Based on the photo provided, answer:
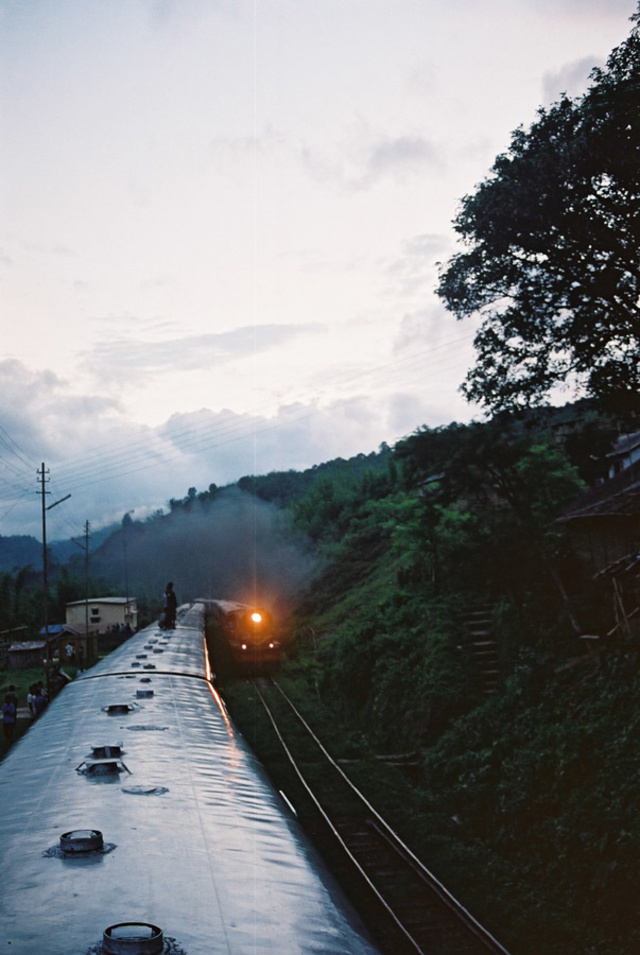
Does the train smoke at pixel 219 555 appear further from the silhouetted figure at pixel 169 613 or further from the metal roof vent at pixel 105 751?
the metal roof vent at pixel 105 751

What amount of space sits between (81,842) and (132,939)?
169 cm

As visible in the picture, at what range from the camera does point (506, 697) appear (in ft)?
49.5

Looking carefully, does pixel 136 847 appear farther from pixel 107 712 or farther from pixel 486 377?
pixel 486 377

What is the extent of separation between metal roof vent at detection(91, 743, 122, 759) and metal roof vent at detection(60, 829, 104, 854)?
2927 mm

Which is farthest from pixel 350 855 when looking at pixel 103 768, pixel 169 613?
pixel 169 613

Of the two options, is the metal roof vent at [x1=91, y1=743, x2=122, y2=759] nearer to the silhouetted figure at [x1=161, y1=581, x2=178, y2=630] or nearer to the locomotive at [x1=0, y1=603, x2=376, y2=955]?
the locomotive at [x1=0, y1=603, x2=376, y2=955]

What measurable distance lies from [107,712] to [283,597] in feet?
127

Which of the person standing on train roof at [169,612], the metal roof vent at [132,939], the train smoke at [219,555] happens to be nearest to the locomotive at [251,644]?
the person standing on train roof at [169,612]

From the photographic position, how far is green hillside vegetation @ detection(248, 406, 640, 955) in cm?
962

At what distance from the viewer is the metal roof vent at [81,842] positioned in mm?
5301

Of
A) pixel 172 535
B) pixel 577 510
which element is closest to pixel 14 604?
pixel 172 535

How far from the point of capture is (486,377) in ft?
50.2

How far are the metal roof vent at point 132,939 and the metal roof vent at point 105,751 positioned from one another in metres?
4.48

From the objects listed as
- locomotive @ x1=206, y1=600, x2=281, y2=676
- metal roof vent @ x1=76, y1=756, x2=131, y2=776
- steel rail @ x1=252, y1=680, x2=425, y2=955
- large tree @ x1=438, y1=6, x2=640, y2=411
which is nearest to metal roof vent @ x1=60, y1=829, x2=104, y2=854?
metal roof vent @ x1=76, y1=756, x2=131, y2=776
